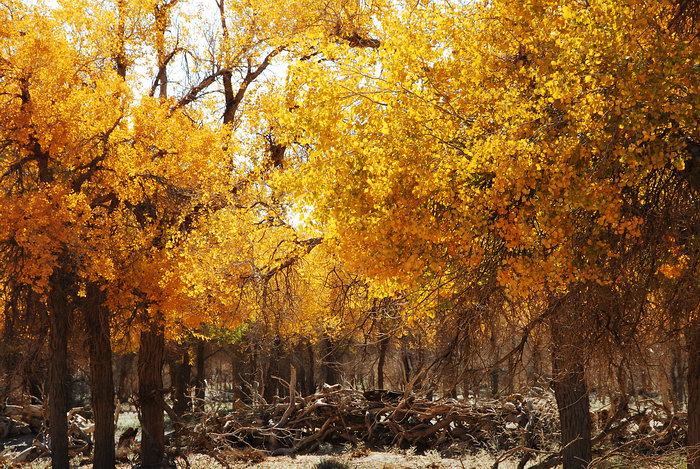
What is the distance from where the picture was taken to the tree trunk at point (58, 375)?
1465 centimetres

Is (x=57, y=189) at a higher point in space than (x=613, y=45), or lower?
higher

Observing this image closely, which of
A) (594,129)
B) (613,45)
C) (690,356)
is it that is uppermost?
(613,45)

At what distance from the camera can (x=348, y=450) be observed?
1825 cm

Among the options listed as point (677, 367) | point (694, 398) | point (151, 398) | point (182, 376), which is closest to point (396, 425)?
point (151, 398)

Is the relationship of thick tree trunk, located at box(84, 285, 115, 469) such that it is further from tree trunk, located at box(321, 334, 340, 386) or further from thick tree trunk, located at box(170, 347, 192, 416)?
thick tree trunk, located at box(170, 347, 192, 416)

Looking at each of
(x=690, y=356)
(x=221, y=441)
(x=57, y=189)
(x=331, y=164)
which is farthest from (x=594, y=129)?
(x=221, y=441)

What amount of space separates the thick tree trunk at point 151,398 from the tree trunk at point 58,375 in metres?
2.11

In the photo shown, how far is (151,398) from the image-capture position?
668 inches

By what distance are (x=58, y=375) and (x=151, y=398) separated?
8.56 feet

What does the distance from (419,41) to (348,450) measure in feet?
42.9

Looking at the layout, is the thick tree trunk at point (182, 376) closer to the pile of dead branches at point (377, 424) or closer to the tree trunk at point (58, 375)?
the pile of dead branches at point (377, 424)

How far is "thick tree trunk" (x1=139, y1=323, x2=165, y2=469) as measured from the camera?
16891 millimetres

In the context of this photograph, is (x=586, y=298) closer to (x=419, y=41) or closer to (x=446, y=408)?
(x=419, y=41)

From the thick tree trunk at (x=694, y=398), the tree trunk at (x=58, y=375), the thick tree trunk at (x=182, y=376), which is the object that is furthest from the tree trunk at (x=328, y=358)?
the thick tree trunk at (x=694, y=398)
